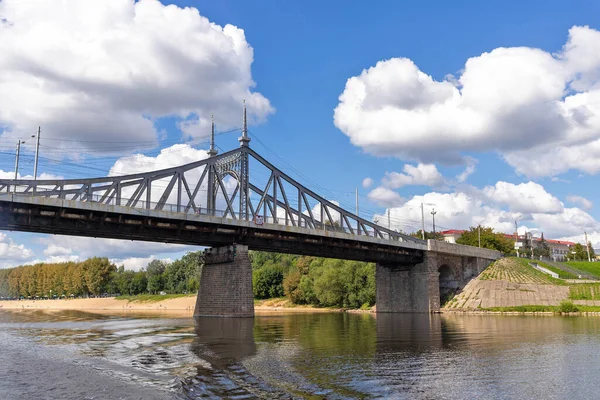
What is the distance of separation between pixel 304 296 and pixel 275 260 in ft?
174

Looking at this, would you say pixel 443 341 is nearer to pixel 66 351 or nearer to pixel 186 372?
pixel 186 372

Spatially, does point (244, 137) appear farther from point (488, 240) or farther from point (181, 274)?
point (181, 274)

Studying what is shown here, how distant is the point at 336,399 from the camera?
14.6 meters

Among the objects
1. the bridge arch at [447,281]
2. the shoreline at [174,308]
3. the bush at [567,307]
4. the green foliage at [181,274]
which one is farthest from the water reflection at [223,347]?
the green foliage at [181,274]

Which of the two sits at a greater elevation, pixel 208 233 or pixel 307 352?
pixel 208 233

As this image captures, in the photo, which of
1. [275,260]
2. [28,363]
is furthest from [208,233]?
[275,260]

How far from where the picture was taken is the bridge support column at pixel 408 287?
76750 mm

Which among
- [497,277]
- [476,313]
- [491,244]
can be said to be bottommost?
[476,313]

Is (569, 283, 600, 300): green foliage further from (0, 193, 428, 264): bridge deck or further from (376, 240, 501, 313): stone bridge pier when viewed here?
(0, 193, 428, 264): bridge deck

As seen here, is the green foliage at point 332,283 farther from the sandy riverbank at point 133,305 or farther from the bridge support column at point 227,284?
the bridge support column at point 227,284

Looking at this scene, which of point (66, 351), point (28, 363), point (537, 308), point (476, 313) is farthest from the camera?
point (476, 313)

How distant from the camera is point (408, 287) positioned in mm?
79938

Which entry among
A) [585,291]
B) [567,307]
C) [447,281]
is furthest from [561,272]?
[567,307]

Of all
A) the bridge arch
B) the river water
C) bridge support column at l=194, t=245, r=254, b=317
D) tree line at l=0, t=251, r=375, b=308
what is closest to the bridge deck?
bridge support column at l=194, t=245, r=254, b=317
